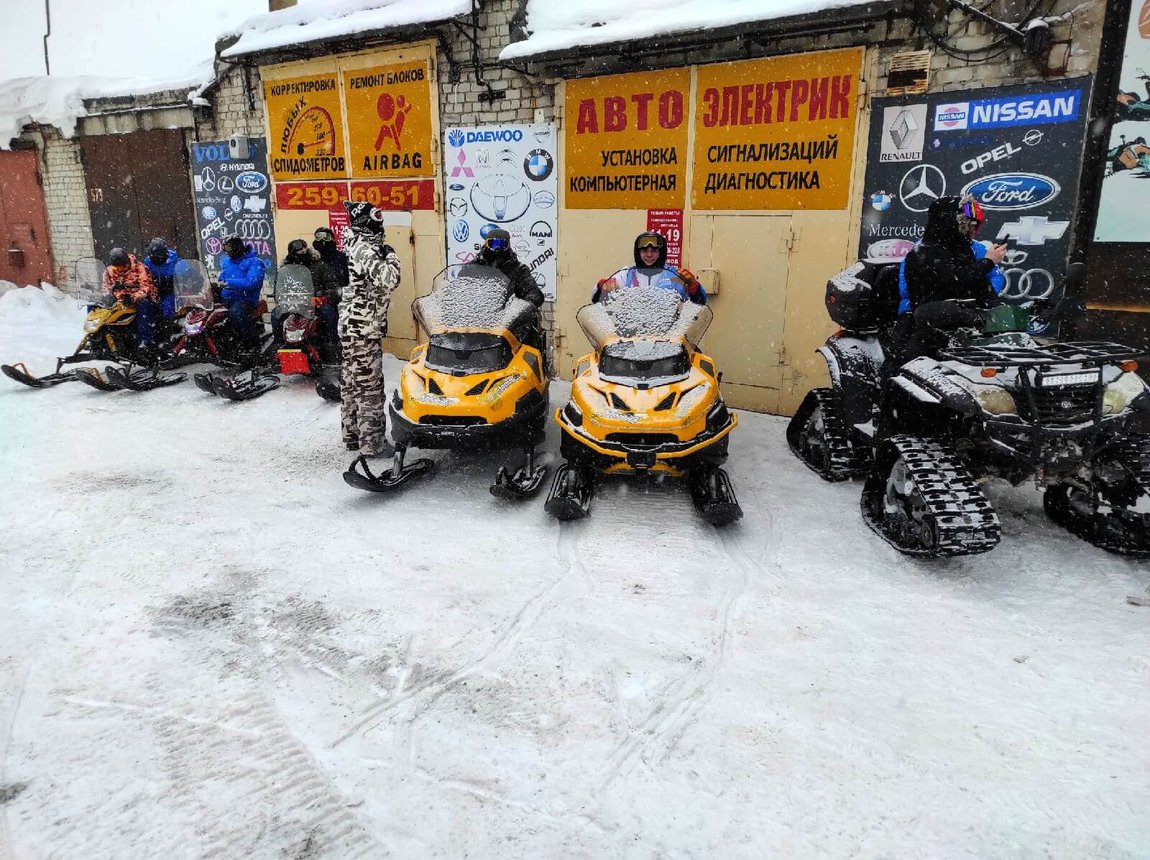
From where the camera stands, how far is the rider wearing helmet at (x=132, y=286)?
26.8 feet

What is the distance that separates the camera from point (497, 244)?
6195 millimetres

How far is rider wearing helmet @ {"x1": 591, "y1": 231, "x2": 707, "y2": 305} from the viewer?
215 inches

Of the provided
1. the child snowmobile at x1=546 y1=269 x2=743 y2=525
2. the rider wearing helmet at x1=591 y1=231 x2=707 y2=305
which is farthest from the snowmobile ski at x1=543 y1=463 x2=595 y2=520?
the rider wearing helmet at x1=591 y1=231 x2=707 y2=305

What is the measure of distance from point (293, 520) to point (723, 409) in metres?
2.81

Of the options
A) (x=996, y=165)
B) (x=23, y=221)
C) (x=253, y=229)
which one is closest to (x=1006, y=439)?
(x=996, y=165)

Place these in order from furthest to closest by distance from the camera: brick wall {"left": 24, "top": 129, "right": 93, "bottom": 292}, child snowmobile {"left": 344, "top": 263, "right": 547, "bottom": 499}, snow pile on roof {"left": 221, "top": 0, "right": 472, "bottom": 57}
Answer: brick wall {"left": 24, "top": 129, "right": 93, "bottom": 292}, snow pile on roof {"left": 221, "top": 0, "right": 472, "bottom": 57}, child snowmobile {"left": 344, "top": 263, "right": 547, "bottom": 499}

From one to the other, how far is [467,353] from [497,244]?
1.47 m

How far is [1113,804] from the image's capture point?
7.70 ft

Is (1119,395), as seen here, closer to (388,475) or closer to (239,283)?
(388,475)

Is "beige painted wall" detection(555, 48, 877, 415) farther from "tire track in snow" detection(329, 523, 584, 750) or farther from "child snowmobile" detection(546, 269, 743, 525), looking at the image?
Result: "tire track in snow" detection(329, 523, 584, 750)

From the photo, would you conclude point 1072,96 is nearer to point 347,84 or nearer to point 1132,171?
point 1132,171

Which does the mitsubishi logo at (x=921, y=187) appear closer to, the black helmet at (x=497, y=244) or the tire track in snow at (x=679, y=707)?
the black helmet at (x=497, y=244)

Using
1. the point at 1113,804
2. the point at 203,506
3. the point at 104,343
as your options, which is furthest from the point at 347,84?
the point at 1113,804

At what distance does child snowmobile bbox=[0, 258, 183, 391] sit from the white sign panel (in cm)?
374
